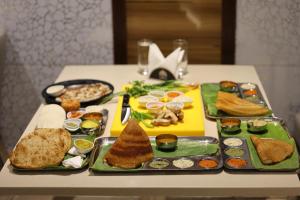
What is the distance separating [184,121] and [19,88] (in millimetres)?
1482

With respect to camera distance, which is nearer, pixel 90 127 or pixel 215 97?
pixel 90 127

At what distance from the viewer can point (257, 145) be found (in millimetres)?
2033

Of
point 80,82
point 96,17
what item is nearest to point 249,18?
point 96,17

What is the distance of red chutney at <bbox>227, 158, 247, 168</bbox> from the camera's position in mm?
1936

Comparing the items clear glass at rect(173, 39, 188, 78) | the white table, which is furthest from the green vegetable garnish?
the white table

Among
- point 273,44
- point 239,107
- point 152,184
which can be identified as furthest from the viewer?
point 273,44

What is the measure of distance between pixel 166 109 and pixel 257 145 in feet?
1.56

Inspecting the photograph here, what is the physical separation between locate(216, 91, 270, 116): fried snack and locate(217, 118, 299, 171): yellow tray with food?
51 mm

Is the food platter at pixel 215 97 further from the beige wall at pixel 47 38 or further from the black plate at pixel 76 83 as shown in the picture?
the beige wall at pixel 47 38

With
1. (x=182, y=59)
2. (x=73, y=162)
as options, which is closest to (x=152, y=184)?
(x=73, y=162)

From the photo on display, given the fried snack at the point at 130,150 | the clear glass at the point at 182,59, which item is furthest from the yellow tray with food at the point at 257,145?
the clear glass at the point at 182,59

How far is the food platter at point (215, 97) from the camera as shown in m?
2.36

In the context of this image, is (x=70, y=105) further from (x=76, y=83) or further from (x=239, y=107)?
(x=239, y=107)

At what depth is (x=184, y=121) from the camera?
229 centimetres
